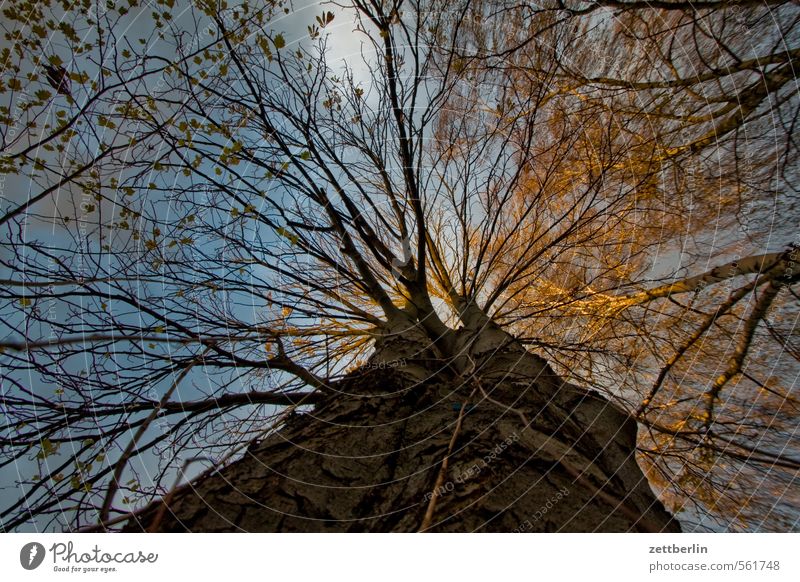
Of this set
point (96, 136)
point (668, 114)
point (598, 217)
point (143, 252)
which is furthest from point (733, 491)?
point (96, 136)
